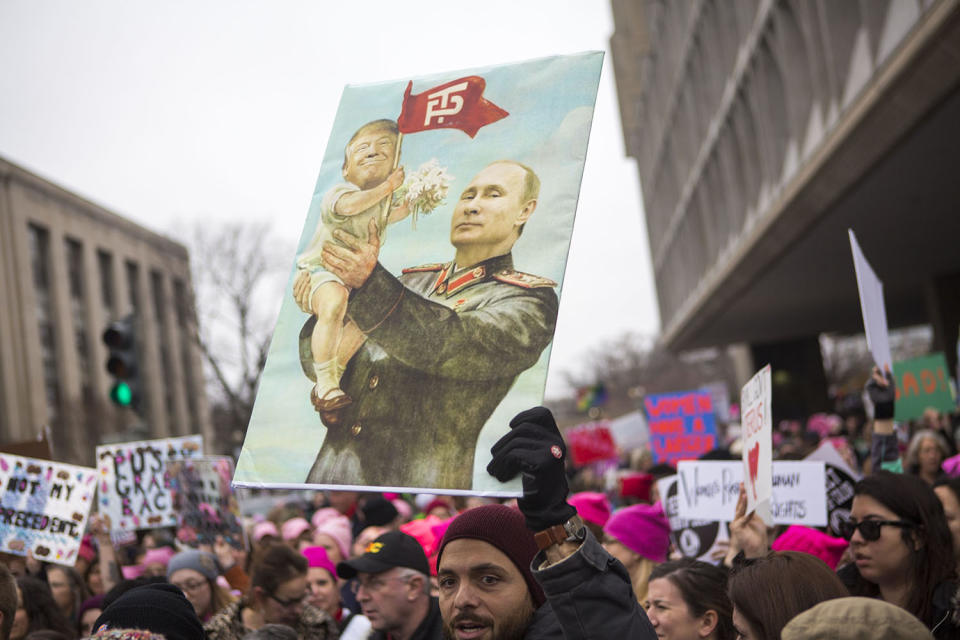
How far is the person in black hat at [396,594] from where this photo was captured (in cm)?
477

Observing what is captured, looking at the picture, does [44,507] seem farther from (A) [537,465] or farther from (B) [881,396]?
(A) [537,465]

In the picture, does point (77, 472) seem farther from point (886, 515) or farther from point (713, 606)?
point (886, 515)

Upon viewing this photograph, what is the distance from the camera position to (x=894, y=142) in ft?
43.1

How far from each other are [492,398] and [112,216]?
61.4m

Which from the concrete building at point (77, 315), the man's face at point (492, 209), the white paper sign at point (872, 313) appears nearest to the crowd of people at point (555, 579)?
the white paper sign at point (872, 313)

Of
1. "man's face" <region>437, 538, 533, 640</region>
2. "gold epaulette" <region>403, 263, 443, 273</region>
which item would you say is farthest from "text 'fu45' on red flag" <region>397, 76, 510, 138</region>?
"man's face" <region>437, 538, 533, 640</region>

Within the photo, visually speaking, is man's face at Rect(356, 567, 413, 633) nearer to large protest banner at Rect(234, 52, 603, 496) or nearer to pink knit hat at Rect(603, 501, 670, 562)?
pink knit hat at Rect(603, 501, 670, 562)

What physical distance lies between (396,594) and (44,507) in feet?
10.9

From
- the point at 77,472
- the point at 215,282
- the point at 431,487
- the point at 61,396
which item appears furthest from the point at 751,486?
the point at 61,396

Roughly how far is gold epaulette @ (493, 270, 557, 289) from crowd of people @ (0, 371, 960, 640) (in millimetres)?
Answer: 486

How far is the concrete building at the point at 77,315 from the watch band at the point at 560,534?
3494 cm

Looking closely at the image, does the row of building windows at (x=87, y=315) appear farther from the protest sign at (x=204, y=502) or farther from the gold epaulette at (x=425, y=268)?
the gold epaulette at (x=425, y=268)

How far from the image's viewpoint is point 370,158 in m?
→ 3.52

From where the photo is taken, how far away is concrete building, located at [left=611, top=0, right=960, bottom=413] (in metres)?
12.5
